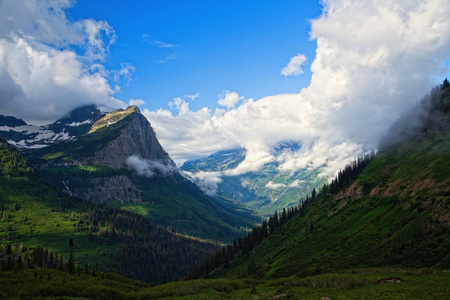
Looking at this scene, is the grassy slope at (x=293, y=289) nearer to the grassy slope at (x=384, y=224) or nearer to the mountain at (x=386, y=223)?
the mountain at (x=386, y=223)

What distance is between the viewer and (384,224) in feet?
321

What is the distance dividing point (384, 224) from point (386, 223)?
2.88 feet

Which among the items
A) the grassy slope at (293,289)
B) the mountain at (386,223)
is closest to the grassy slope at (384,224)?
the mountain at (386,223)

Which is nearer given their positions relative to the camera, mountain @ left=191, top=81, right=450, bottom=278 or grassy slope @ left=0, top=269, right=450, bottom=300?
grassy slope @ left=0, top=269, right=450, bottom=300

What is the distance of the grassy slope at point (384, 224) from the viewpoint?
67.2m

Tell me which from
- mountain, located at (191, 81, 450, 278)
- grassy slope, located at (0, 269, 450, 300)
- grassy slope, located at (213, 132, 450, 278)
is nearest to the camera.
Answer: grassy slope, located at (0, 269, 450, 300)

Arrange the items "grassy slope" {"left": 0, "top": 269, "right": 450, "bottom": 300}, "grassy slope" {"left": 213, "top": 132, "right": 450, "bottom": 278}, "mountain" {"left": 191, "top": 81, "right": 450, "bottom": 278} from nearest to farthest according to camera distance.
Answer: "grassy slope" {"left": 0, "top": 269, "right": 450, "bottom": 300} → "grassy slope" {"left": 213, "top": 132, "right": 450, "bottom": 278} → "mountain" {"left": 191, "top": 81, "right": 450, "bottom": 278}

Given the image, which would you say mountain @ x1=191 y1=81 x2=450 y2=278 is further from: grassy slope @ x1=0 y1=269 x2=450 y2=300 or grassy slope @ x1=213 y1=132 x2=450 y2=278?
grassy slope @ x1=0 y1=269 x2=450 y2=300

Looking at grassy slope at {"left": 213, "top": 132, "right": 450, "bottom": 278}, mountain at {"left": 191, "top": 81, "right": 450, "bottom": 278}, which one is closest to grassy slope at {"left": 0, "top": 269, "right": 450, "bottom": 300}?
mountain at {"left": 191, "top": 81, "right": 450, "bottom": 278}

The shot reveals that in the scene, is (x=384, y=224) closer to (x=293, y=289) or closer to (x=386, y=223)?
(x=386, y=223)

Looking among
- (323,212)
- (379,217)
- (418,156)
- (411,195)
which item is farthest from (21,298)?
(418,156)

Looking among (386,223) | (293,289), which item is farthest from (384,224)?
(293,289)

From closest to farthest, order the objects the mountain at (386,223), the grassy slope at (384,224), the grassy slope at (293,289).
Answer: the grassy slope at (293,289), the grassy slope at (384,224), the mountain at (386,223)

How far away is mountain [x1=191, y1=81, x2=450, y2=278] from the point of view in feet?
222
